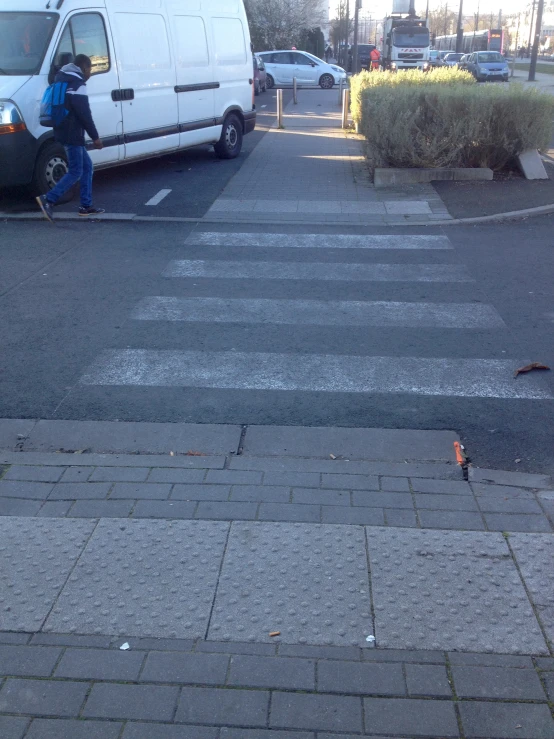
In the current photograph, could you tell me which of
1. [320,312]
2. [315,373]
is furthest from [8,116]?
[315,373]

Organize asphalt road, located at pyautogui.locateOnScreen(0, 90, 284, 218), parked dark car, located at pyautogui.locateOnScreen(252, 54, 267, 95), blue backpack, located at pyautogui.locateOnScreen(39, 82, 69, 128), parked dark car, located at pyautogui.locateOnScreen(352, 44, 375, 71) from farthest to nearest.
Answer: parked dark car, located at pyautogui.locateOnScreen(352, 44, 375, 71), parked dark car, located at pyautogui.locateOnScreen(252, 54, 267, 95), asphalt road, located at pyautogui.locateOnScreen(0, 90, 284, 218), blue backpack, located at pyautogui.locateOnScreen(39, 82, 69, 128)

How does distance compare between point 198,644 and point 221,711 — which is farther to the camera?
point 198,644

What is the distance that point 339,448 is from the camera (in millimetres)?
4836

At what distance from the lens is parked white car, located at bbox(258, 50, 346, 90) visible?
3762 centimetres

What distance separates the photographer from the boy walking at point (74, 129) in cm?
1018

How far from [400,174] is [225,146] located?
409cm

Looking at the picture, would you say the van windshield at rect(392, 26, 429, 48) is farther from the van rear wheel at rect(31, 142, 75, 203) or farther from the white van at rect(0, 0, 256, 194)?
the van rear wheel at rect(31, 142, 75, 203)

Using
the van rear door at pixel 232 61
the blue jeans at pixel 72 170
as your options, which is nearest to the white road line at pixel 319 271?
the blue jeans at pixel 72 170

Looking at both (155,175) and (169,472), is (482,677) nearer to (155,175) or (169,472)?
(169,472)

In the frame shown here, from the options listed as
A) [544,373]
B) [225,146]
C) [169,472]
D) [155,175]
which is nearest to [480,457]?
[544,373]

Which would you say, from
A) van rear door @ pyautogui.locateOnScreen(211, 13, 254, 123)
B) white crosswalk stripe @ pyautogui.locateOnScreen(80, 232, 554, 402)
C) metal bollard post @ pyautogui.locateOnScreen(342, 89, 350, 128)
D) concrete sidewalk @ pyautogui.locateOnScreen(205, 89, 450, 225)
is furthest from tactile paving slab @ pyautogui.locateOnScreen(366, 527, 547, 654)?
metal bollard post @ pyautogui.locateOnScreen(342, 89, 350, 128)

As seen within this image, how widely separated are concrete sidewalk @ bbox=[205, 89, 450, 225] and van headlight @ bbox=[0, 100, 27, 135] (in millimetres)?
2767

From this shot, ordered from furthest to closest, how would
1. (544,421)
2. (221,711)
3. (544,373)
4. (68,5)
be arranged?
1. (68,5)
2. (544,373)
3. (544,421)
4. (221,711)

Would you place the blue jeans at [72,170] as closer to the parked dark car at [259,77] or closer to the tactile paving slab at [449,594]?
the tactile paving slab at [449,594]
